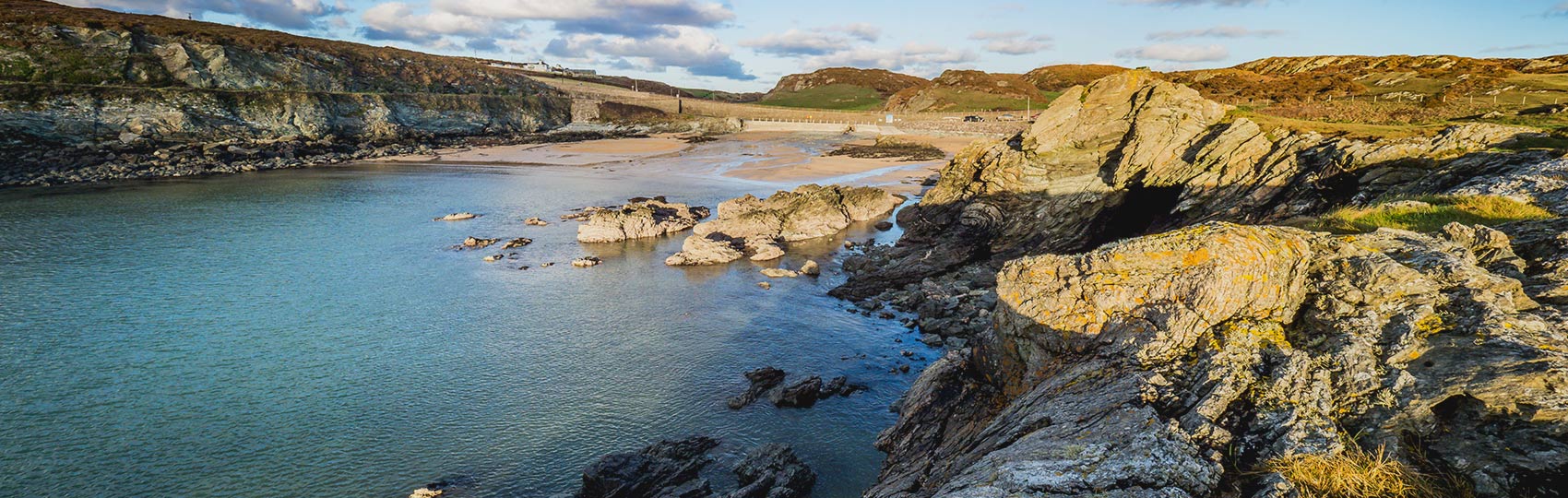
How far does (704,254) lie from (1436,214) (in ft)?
108

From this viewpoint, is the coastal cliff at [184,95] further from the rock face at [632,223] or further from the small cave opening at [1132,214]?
the small cave opening at [1132,214]

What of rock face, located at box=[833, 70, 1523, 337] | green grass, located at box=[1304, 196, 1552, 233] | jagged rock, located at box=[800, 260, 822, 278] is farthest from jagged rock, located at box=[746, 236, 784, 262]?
green grass, located at box=[1304, 196, 1552, 233]

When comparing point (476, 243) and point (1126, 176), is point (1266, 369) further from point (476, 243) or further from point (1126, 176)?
point (476, 243)

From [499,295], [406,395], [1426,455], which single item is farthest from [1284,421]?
[499,295]

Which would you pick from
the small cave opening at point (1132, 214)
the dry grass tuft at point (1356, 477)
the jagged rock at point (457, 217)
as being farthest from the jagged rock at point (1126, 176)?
the jagged rock at point (457, 217)

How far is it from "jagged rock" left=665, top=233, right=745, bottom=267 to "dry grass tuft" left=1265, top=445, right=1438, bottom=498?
35.3m

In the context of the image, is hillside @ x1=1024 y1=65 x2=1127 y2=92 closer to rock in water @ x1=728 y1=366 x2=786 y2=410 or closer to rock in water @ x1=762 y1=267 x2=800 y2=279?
rock in water @ x1=762 y1=267 x2=800 y2=279

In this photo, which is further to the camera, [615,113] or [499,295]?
[615,113]

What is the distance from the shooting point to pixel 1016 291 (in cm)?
1205

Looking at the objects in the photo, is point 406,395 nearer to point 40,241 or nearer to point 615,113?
point 40,241

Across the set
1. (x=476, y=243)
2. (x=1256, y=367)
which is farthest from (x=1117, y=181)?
(x=476, y=243)

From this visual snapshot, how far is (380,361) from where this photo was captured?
83.4 feet

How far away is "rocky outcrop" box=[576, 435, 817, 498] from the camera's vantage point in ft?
54.9

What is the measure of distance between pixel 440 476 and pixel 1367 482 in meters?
19.2
